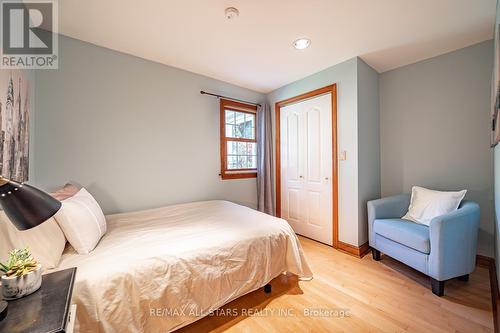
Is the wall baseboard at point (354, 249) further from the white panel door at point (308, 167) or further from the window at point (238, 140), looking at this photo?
the window at point (238, 140)

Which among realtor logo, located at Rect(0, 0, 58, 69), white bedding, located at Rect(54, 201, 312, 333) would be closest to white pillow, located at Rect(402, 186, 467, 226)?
white bedding, located at Rect(54, 201, 312, 333)

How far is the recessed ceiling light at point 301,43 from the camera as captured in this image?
2.03 m

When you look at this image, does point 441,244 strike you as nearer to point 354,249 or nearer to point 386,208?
point 386,208

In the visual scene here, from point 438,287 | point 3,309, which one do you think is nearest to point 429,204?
point 438,287

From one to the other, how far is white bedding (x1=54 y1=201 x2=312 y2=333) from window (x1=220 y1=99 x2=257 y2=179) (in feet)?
4.26

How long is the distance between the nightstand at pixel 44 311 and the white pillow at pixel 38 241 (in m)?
0.27

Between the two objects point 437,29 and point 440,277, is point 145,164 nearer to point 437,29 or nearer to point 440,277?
point 440,277

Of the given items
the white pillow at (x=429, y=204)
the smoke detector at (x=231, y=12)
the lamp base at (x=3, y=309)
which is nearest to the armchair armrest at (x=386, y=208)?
the white pillow at (x=429, y=204)

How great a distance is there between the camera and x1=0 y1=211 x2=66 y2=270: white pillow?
1.00m

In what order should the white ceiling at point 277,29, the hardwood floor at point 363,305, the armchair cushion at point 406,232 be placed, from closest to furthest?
the hardwood floor at point 363,305 < the white ceiling at point 277,29 < the armchair cushion at point 406,232

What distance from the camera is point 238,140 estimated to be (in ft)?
10.7

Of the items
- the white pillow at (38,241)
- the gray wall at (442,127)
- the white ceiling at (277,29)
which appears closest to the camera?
the white pillow at (38,241)

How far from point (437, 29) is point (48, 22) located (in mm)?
3579

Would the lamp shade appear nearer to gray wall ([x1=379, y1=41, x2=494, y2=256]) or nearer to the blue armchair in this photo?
the blue armchair
